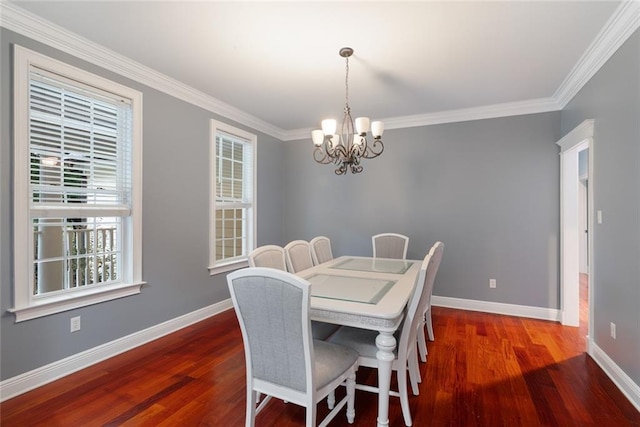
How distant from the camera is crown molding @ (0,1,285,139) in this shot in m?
2.03

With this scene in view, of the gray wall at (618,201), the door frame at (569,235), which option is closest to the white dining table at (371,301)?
the gray wall at (618,201)

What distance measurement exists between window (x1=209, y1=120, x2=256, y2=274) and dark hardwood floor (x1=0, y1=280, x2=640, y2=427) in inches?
47.4

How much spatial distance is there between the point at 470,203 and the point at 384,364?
117 inches

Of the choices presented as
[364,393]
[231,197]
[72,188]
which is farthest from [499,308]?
[72,188]

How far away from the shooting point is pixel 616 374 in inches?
87.6

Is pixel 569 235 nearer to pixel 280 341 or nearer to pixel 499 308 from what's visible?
pixel 499 308

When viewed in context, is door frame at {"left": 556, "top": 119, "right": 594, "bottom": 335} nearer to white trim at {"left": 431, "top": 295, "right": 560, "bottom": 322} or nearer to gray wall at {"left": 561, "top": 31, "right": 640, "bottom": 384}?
white trim at {"left": 431, "top": 295, "right": 560, "bottom": 322}

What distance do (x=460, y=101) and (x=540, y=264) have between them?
7.05 feet

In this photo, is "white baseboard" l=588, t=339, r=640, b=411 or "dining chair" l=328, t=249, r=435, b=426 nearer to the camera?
"dining chair" l=328, t=249, r=435, b=426

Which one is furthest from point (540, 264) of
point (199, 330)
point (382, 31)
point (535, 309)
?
point (199, 330)

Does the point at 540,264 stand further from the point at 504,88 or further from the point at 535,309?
the point at 504,88

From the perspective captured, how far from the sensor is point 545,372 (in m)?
2.39

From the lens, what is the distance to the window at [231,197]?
371 centimetres

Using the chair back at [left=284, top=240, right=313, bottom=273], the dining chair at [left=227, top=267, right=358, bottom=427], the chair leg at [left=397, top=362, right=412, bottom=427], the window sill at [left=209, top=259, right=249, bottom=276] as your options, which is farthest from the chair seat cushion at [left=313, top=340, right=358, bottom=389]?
the window sill at [left=209, top=259, right=249, bottom=276]
